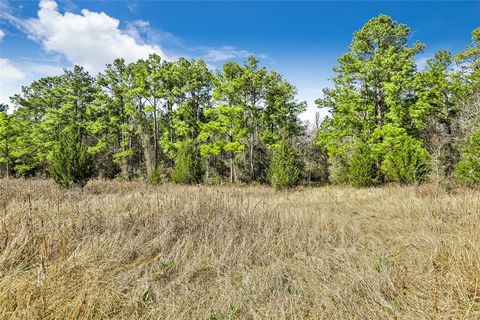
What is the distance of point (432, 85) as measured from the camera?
18.9m

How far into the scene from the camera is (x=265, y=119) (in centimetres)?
2131

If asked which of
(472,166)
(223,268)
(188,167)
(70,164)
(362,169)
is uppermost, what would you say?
(70,164)

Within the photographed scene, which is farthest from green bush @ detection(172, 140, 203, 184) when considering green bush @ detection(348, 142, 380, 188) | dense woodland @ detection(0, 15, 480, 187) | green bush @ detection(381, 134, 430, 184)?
green bush @ detection(381, 134, 430, 184)

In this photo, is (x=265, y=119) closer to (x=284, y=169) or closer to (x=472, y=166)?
(x=284, y=169)

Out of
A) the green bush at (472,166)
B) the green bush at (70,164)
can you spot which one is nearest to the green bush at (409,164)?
the green bush at (472,166)

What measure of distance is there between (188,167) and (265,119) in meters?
7.81

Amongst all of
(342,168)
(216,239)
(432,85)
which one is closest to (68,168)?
(216,239)

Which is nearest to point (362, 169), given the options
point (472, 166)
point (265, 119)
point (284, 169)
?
point (284, 169)

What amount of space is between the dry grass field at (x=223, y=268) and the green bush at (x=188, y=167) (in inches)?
458

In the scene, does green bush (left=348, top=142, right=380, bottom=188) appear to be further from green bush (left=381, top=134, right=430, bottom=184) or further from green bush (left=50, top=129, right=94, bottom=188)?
green bush (left=50, top=129, right=94, bottom=188)

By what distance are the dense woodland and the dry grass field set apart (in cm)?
916

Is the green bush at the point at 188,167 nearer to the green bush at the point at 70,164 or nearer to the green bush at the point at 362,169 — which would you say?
the green bush at the point at 70,164

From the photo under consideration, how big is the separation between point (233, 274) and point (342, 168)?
18.8 metres

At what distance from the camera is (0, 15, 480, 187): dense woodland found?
15453mm
